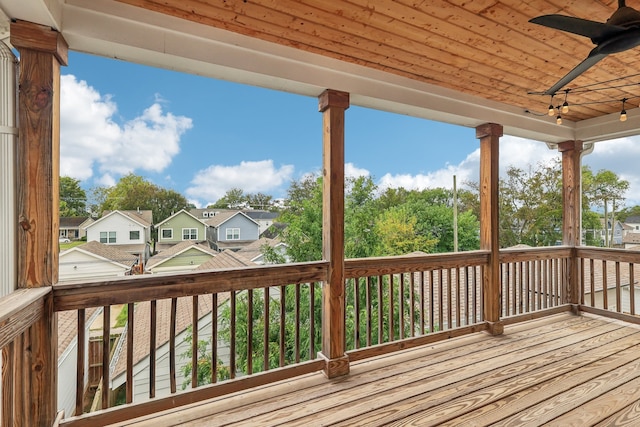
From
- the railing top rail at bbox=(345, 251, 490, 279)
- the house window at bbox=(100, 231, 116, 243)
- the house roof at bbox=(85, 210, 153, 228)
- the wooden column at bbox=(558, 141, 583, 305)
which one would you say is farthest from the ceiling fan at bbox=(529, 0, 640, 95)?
the wooden column at bbox=(558, 141, 583, 305)

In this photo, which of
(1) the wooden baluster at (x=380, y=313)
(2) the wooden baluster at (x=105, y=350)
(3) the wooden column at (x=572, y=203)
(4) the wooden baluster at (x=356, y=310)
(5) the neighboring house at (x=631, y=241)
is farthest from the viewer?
(3) the wooden column at (x=572, y=203)

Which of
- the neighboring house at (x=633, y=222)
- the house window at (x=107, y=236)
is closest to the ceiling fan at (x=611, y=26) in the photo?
the house window at (x=107, y=236)

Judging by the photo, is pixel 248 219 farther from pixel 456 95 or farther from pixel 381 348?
pixel 456 95

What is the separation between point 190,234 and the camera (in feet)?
7.39

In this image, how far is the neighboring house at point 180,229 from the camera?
2156 millimetres

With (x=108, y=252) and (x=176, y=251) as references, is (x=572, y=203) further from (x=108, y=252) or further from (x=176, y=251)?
(x=108, y=252)

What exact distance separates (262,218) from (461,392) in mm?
1971

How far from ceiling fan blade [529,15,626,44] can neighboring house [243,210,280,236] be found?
2088 mm

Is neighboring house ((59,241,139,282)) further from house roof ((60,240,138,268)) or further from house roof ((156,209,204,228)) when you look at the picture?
house roof ((156,209,204,228))

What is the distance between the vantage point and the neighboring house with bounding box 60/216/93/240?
6.14 ft

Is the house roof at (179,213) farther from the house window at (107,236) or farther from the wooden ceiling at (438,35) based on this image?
the wooden ceiling at (438,35)

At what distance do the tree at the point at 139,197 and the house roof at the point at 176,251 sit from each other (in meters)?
0.23

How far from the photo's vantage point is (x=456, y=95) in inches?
122

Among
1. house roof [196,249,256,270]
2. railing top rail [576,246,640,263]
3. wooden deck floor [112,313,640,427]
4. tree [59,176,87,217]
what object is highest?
tree [59,176,87,217]
